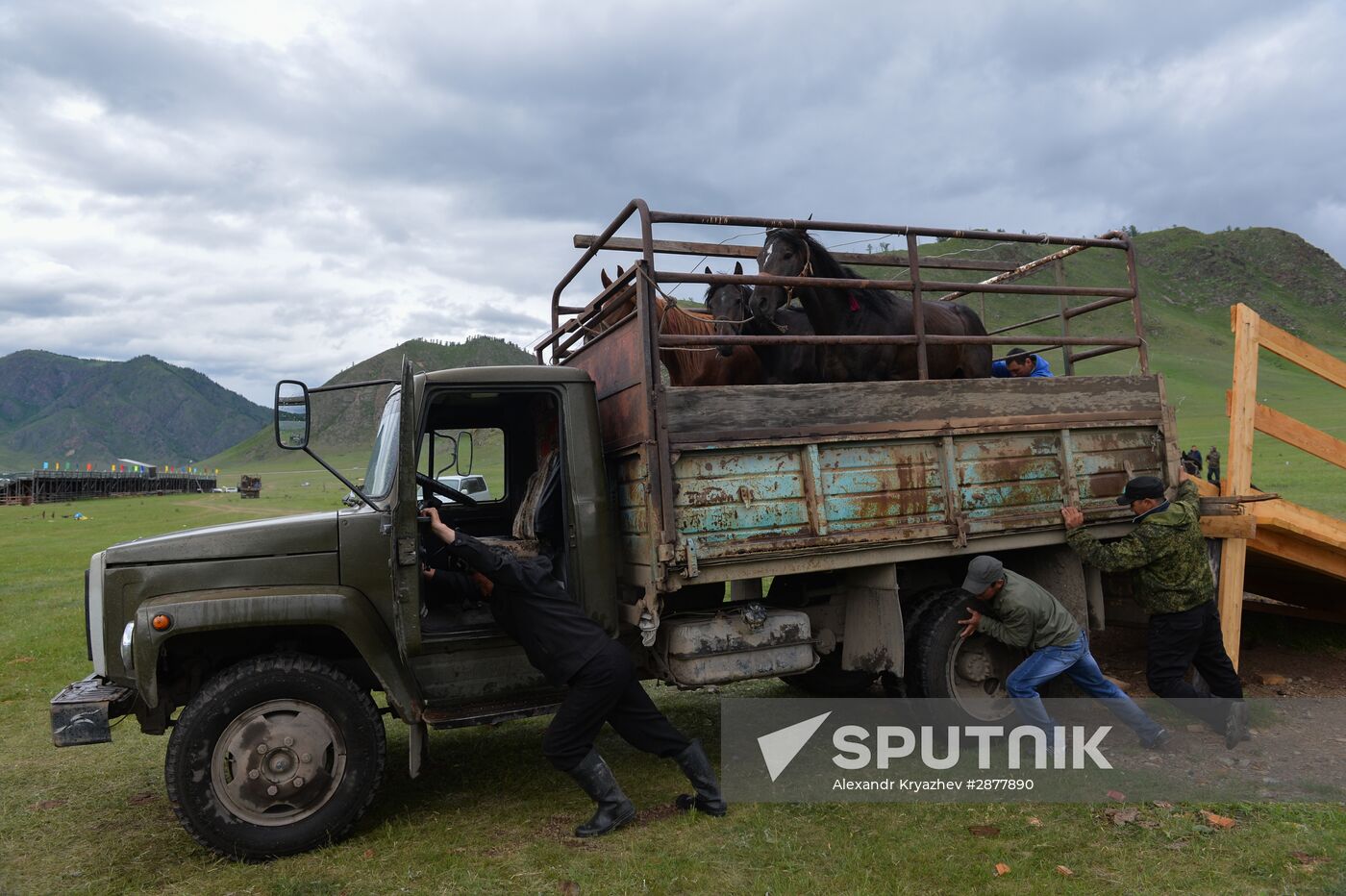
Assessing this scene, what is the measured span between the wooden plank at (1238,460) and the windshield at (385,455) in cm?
566

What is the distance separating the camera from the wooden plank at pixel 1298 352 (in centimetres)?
643

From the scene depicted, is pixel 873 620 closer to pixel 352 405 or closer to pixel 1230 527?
pixel 1230 527

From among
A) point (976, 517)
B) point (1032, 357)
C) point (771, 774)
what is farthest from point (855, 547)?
point (1032, 357)

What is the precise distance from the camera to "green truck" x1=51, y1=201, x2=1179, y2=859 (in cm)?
418

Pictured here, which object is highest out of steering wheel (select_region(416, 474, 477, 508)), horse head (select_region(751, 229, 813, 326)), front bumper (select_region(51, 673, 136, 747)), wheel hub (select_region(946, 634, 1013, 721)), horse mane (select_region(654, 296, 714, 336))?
horse head (select_region(751, 229, 813, 326))

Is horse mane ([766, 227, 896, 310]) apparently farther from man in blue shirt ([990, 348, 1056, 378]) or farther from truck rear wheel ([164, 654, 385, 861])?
truck rear wheel ([164, 654, 385, 861])

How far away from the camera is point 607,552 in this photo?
16.0 ft

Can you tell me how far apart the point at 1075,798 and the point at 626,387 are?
327 centimetres

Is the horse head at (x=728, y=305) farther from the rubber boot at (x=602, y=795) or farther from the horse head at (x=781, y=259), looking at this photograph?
the rubber boot at (x=602, y=795)

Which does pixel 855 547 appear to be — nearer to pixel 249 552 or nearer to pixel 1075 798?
pixel 1075 798

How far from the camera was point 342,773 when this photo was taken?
14.1 feet

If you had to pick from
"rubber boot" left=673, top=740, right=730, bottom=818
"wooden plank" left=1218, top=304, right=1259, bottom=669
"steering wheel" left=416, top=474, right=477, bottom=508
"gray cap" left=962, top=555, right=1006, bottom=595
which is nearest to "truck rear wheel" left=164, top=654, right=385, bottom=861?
"steering wheel" left=416, top=474, right=477, bottom=508

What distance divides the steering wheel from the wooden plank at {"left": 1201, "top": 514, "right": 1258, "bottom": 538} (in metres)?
4.98

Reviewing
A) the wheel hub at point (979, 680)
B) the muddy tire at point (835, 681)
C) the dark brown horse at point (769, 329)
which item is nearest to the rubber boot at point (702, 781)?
the wheel hub at point (979, 680)
